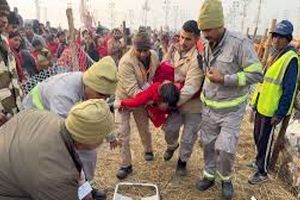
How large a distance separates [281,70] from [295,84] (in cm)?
22

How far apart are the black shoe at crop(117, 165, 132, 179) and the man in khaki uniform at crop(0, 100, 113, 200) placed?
7.66 feet

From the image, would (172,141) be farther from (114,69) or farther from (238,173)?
(114,69)

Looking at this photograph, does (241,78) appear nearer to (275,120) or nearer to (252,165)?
(275,120)

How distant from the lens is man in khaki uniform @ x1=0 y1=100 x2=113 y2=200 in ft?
7.59

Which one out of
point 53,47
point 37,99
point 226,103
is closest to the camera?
point 37,99

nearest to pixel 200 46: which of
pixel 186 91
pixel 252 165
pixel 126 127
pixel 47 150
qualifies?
pixel 186 91

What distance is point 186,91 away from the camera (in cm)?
453

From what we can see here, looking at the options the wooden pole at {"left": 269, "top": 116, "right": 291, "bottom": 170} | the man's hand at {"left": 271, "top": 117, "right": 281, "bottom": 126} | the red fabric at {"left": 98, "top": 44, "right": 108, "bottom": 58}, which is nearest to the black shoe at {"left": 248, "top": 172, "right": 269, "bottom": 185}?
the wooden pole at {"left": 269, "top": 116, "right": 291, "bottom": 170}

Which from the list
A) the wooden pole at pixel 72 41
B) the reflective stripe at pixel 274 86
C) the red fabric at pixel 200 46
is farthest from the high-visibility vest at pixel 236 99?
the wooden pole at pixel 72 41

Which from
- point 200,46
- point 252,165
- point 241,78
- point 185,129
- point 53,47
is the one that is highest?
point 200,46

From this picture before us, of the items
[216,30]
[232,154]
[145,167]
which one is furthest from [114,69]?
[145,167]

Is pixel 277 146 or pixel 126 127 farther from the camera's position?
pixel 277 146

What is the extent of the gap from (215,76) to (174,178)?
149cm

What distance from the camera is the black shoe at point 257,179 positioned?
197 inches
